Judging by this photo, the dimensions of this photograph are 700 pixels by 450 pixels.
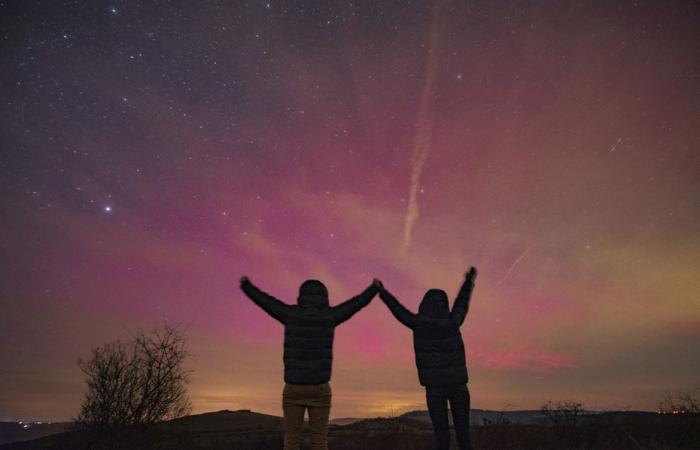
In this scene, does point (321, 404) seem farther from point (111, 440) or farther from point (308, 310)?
point (111, 440)

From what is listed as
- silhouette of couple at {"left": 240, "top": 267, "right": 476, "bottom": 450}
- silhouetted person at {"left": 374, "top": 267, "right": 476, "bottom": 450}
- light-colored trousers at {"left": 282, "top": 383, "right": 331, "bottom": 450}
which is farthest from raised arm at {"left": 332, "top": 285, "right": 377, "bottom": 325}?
light-colored trousers at {"left": 282, "top": 383, "right": 331, "bottom": 450}

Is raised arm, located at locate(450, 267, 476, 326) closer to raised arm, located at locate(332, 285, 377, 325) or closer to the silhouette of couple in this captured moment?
the silhouette of couple

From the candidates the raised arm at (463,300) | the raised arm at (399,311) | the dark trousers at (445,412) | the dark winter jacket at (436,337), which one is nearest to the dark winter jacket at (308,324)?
the raised arm at (399,311)

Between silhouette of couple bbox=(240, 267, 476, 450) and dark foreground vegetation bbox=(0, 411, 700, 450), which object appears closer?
silhouette of couple bbox=(240, 267, 476, 450)

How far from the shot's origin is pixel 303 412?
Answer: 6.80 meters

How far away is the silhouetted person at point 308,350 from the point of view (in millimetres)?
6727

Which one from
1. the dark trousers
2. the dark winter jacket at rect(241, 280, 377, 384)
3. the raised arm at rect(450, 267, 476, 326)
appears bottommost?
the dark trousers

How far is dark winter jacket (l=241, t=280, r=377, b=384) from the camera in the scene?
6883 millimetres

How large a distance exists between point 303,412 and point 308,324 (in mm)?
1261

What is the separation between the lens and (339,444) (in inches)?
745

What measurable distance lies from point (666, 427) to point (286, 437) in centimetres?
1038

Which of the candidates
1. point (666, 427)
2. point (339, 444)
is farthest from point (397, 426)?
point (666, 427)

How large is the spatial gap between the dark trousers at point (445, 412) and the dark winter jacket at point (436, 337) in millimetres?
147

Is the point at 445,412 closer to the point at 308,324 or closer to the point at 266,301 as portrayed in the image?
the point at 308,324
